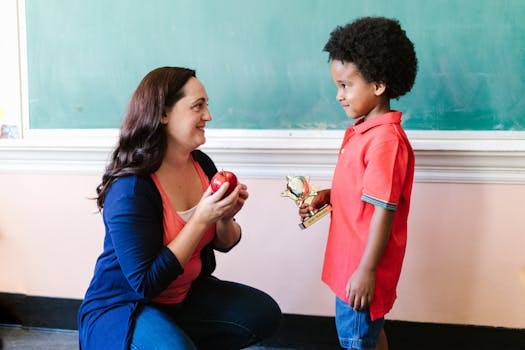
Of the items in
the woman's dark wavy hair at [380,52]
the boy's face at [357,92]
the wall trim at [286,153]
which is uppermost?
the woman's dark wavy hair at [380,52]

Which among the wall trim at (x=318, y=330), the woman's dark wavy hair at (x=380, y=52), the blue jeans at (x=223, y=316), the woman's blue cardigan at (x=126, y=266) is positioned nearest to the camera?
the woman's blue cardigan at (x=126, y=266)

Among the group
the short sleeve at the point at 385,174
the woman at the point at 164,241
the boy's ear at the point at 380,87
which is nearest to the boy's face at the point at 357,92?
the boy's ear at the point at 380,87

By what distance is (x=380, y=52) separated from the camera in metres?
1.32

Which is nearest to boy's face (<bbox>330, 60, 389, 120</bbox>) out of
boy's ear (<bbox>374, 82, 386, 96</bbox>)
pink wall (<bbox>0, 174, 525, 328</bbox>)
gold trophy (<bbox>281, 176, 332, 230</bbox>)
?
boy's ear (<bbox>374, 82, 386, 96</bbox>)

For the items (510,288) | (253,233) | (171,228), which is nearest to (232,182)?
(171,228)

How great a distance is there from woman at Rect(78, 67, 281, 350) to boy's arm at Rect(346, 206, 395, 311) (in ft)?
1.04

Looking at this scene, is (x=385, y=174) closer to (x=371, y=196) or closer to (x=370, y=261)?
(x=371, y=196)

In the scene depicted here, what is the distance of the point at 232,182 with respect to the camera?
1285 millimetres

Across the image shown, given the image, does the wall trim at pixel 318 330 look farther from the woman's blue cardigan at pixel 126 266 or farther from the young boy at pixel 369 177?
the woman's blue cardigan at pixel 126 266

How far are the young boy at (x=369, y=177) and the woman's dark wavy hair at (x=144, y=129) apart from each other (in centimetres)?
49

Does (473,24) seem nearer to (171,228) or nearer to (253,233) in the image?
(253,233)

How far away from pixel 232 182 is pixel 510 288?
118 cm

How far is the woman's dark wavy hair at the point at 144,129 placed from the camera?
1290 millimetres

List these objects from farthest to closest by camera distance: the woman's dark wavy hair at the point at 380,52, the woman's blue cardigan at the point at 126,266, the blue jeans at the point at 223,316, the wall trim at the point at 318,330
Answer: the wall trim at the point at 318,330 < the blue jeans at the point at 223,316 < the woman's dark wavy hair at the point at 380,52 < the woman's blue cardigan at the point at 126,266
